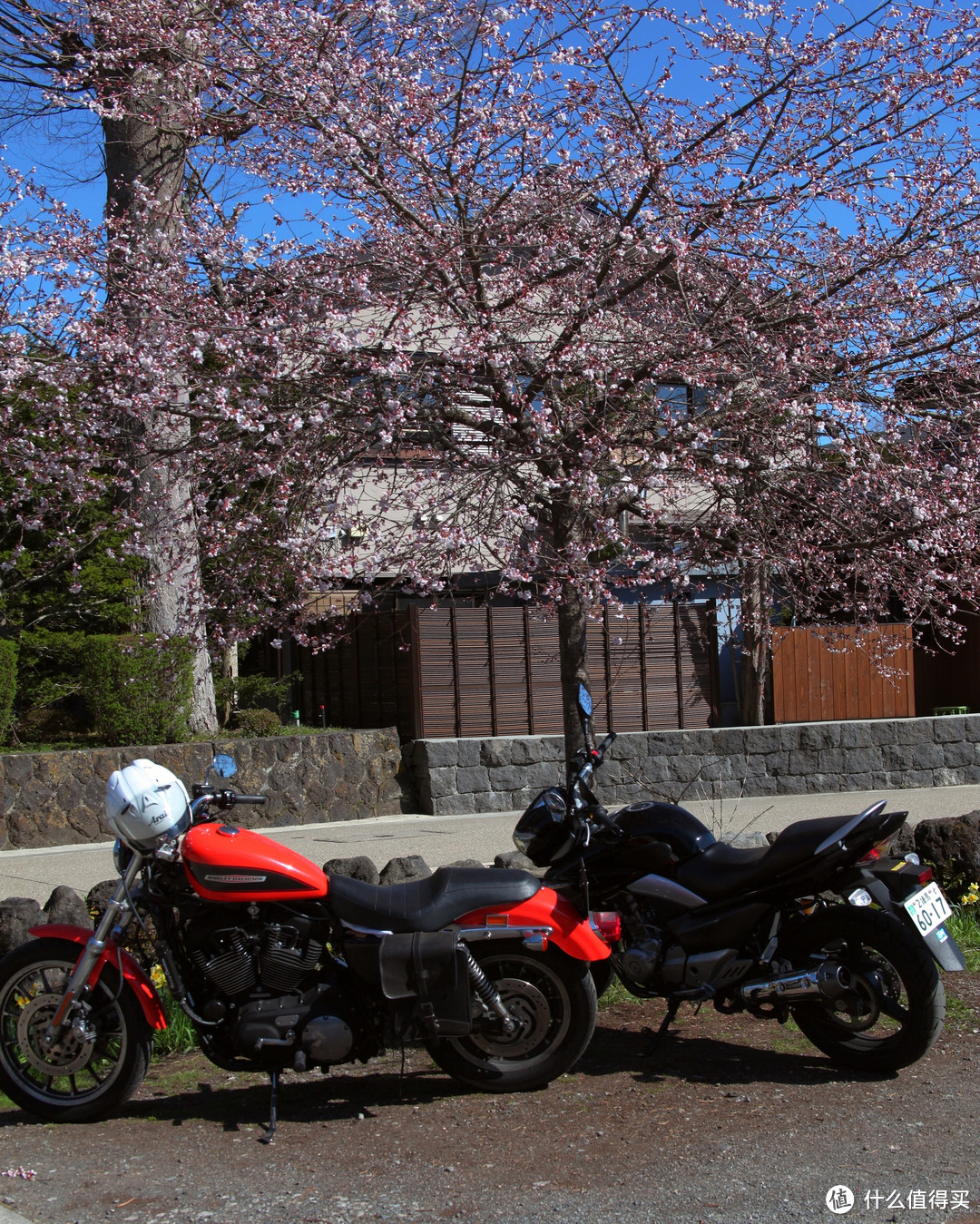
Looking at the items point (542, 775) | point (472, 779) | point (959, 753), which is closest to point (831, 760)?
point (959, 753)

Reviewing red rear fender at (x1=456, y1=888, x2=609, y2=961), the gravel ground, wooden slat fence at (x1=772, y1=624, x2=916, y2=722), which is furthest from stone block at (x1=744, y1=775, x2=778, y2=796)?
red rear fender at (x1=456, y1=888, x2=609, y2=961)

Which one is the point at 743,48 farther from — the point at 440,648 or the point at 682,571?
the point at 440,648

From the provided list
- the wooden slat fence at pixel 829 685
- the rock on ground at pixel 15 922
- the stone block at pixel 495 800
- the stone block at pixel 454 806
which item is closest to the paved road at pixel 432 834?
the stone block at pixel 495 800

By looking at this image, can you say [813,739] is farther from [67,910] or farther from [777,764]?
[67,910]

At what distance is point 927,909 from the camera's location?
405cm

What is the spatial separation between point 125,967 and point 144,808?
2.00 ft

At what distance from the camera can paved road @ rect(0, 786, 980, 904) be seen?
8.55 m

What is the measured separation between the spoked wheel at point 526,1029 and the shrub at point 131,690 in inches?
288

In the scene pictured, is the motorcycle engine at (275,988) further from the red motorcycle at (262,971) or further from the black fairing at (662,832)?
the black fairing at (662,832)

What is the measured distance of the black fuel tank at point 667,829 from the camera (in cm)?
437

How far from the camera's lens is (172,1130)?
3.84 m

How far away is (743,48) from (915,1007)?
16.6 ft

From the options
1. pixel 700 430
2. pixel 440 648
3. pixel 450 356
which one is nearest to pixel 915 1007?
pixel 700 430

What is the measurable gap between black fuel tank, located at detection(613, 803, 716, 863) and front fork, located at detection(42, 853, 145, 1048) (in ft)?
5.97
